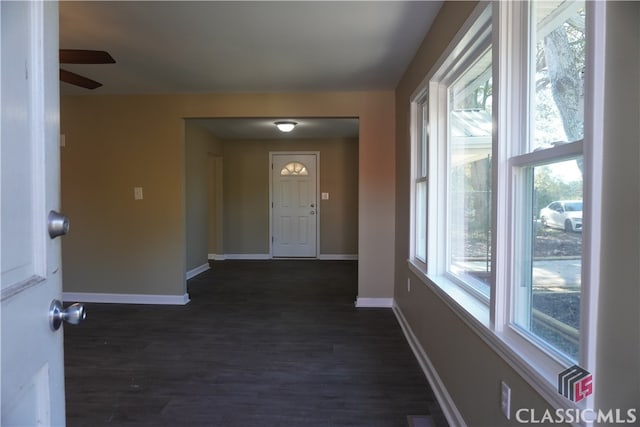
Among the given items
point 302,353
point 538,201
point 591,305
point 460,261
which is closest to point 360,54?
point 460,261

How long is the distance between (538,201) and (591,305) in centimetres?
49

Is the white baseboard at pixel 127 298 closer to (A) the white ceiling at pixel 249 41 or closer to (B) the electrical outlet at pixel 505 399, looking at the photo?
(A) the white ceiling at pixel 249 41

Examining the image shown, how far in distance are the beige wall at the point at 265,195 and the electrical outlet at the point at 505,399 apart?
18.5ft

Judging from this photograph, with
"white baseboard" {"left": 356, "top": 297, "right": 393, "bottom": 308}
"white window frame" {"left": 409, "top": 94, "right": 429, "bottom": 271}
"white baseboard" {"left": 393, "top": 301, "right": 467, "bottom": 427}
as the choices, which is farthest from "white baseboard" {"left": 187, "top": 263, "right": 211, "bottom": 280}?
"white window frame" {"left": 409, "top": 94, "right": 429, "bottom": 271}

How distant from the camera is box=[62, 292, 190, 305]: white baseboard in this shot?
4.21m

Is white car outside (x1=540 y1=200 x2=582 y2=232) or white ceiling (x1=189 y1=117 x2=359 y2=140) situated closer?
white car outside (x1=540 y1=200 x2=582 y2=232)

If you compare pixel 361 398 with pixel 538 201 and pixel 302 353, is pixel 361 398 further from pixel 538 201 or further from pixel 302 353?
pixel 538 201

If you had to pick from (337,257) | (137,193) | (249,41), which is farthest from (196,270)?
(249,41)

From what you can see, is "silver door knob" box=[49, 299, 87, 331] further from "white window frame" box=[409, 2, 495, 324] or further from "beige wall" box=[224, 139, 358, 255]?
"beige wall" box=[224, 139, 358, 255]

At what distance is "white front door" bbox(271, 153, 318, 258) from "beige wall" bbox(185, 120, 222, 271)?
4.69 ft

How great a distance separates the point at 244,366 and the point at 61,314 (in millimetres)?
1972

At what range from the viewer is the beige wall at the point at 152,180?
4043mm

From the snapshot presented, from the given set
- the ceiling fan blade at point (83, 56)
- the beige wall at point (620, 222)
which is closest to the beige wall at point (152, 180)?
the ceiling fan blade at point (83, 56)

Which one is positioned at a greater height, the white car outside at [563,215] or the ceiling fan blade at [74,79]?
the ceiling fan blade at [74,79]
